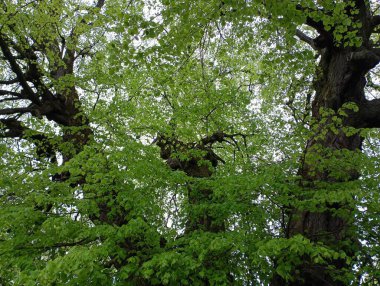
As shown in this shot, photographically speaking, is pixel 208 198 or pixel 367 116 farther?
pixel 367 116

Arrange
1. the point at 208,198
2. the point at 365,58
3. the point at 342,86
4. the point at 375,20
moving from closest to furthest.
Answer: the point at 208,198 < the point at 365,58 < the point at 342,86 < the point at 375,20

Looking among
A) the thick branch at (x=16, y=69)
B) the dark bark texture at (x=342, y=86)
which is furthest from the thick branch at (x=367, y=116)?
the thick branch at (x=16, y=69)

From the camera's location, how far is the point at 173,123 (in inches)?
363

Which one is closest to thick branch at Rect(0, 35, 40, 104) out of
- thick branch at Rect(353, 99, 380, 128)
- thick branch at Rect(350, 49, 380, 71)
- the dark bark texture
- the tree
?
the tree

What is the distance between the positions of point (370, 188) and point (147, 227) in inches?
122

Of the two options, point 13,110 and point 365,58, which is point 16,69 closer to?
point 13,110

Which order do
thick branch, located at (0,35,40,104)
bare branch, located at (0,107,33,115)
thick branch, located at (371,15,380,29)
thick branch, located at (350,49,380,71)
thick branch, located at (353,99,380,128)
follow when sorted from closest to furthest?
thick branch, located at (350,49,380,71) → thick branch, located at (0,35,40,104) → thick branch, located at (353,99,380,128) → bare branch, located at (0,107,33,115) → thick branch, located at (371,15,380,29)

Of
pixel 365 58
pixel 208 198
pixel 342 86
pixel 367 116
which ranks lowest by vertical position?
pixel 208 198

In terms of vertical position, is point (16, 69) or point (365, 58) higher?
point (365, 58)

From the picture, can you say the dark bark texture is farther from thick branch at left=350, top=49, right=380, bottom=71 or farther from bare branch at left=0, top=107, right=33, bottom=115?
bare branch at left=0, top=107, right=33, bottom=115

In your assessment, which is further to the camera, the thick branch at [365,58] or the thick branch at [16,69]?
the thick branch at [16,69]

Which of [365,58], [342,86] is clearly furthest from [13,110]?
[365,58]

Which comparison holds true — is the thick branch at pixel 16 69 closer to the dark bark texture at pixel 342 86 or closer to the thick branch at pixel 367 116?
the dark bark texture at pixel 342 86

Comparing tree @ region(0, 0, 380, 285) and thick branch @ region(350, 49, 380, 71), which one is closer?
tree @ region(0, 0, 380, 285)
